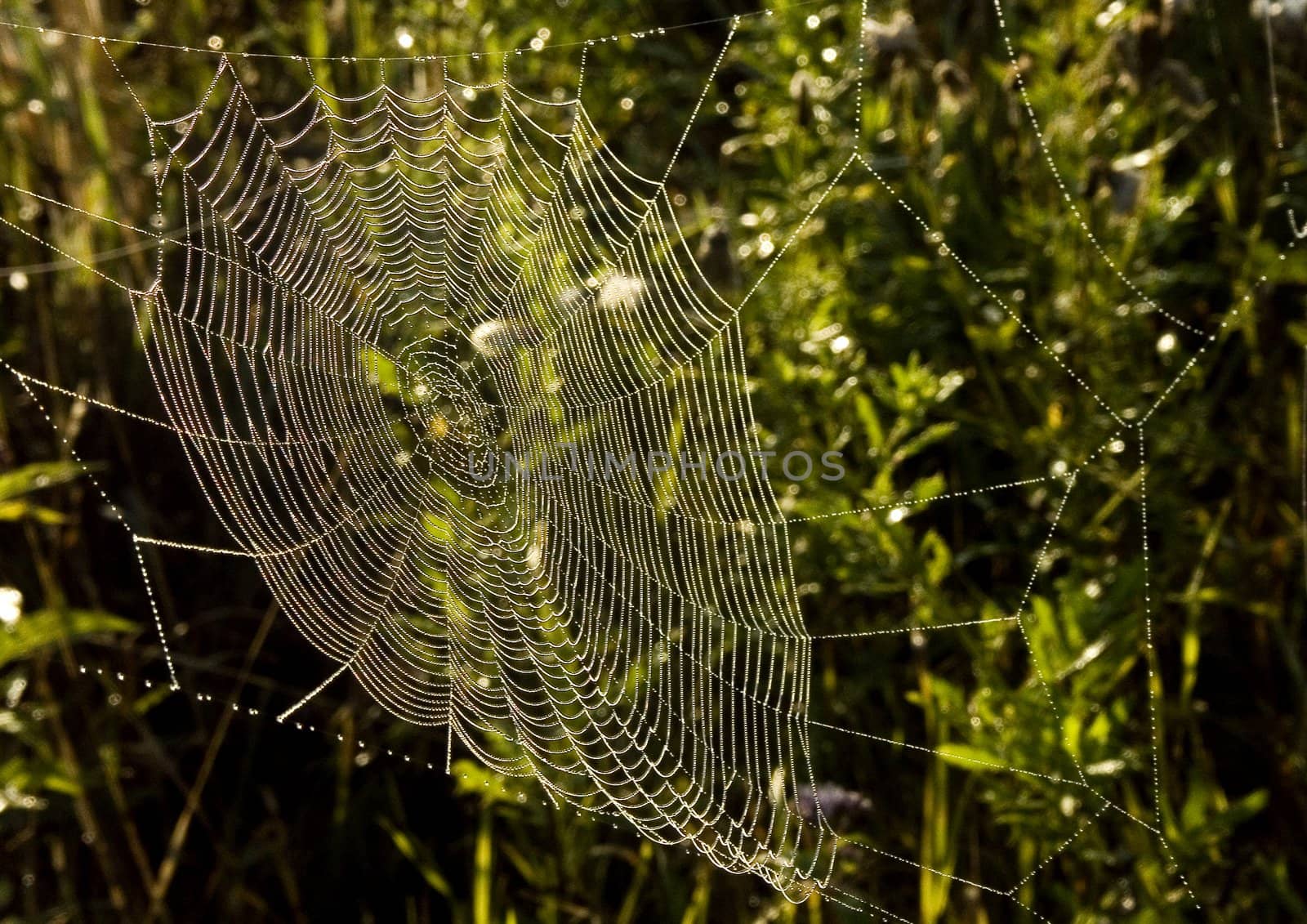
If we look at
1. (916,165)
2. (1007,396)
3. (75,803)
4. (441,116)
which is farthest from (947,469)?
(75,803)

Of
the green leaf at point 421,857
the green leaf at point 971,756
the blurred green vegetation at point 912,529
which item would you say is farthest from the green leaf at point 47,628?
the green leaf at point 971,756

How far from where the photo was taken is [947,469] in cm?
349

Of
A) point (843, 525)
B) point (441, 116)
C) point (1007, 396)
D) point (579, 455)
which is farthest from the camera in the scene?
point (441, 116)

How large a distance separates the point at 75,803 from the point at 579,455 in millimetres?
1375

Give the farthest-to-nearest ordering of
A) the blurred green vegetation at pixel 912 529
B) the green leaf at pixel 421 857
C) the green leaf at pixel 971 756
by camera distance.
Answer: the green leaf at pixel 421 857 < the blurred green vegetation at pixel 912 529 < the green leaf at pixel 971 756

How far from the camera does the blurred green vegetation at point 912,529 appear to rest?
2672 mm

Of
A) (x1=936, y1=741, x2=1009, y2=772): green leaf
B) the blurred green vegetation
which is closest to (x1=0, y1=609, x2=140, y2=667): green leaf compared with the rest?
the blurred green vegetation

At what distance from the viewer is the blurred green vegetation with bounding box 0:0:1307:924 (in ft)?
8.77

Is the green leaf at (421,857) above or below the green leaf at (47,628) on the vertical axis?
below

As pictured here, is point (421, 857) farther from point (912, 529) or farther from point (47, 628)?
point (912, 529)

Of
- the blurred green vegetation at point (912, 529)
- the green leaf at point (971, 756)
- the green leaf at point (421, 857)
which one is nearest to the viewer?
the green leaf at point (971, 756)

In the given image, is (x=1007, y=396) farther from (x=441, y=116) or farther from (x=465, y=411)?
(x=441, y=116)

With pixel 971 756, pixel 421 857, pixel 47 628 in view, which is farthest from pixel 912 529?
pixel 47 628

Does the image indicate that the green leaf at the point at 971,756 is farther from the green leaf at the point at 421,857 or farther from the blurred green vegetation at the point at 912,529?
the green leaf at the point at 421,857
